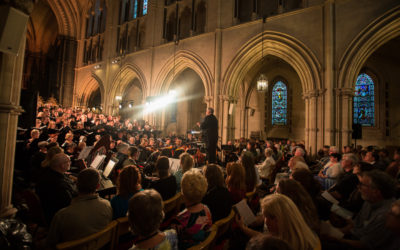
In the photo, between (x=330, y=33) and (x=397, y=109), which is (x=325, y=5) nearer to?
(x=330, y=33)

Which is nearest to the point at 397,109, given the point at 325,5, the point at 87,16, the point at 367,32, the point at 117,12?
the point at 367,32

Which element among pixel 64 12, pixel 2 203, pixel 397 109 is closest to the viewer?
pixel 2 203

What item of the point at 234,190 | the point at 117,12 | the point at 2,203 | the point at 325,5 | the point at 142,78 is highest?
the point at 117,12

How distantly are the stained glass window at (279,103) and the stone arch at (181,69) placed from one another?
5.39 meters

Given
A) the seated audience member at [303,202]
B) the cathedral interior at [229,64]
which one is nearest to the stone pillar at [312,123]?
the cathedral interior at [229,64]

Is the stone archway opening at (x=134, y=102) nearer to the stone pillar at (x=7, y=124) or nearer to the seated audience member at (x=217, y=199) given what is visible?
the stone pillar at (x=7, y=124)

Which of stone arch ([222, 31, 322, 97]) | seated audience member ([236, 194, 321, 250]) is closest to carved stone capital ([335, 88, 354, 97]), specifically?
stone arch ([222, 31, 322, 97])

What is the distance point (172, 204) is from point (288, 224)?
5.47ft

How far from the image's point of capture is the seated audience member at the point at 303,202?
170 cm

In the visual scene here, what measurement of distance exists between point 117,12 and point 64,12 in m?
6.34

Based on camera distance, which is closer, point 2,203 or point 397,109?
point 2,203

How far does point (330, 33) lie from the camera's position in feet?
27.0

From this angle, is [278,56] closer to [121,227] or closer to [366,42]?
[366,42]

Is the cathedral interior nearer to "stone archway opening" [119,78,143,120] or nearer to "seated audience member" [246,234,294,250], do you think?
"stone archway opening" [119,78,143,120]
